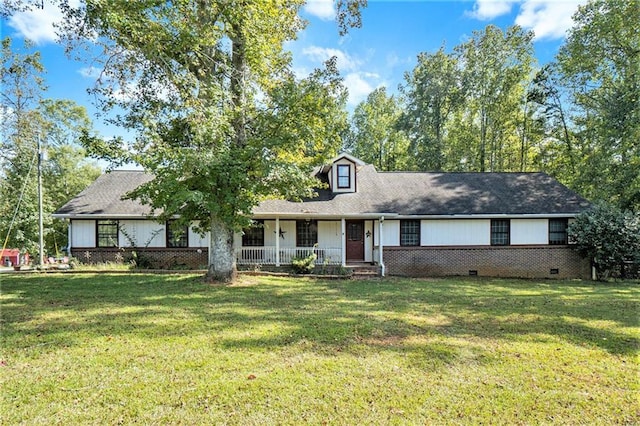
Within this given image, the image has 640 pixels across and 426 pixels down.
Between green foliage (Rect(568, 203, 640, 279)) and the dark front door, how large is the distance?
361 inches

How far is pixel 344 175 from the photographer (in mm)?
16812

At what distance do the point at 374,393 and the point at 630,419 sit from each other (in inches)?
102

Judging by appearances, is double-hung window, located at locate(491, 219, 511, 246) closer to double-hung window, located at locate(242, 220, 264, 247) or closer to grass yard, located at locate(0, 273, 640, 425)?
grass yard, located at locate(0, 273, 640, 425)

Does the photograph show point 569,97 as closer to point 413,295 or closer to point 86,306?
point 413,295

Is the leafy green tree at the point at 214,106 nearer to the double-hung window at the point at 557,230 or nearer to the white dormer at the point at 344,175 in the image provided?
the white dormer at the point at 344,175

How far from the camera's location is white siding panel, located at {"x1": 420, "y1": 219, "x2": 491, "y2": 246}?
50.2ft

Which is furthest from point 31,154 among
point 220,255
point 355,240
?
point 355,240

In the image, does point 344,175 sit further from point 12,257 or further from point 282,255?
point 12,257

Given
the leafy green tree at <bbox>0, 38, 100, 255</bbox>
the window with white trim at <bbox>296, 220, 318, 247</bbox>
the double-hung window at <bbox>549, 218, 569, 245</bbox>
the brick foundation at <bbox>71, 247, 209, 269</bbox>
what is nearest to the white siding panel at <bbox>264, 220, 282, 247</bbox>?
the window with white trim at <bbox>296, 220, 318, 247</bbox>

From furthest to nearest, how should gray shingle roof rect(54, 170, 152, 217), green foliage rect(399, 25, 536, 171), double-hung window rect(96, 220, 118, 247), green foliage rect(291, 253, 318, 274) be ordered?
1. green foliage rect(399, 25, 536, 171)
2. double-hung window rect(96, 220, 118, 247)
3. gray shingle roof rect(54, 170, 152, 217)
4. green foliage rect(291, 253, 318, 274)

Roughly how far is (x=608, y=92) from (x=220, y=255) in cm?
2283

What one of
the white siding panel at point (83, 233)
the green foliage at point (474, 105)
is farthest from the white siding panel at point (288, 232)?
the green foliage at point (474, 105)

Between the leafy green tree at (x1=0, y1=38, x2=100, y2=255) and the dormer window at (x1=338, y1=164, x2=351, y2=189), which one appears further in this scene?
the leafy green tree at (x1=0, y1=38, x2=100, y2=255)

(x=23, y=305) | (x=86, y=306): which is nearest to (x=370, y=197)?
(x=86, y=306)
